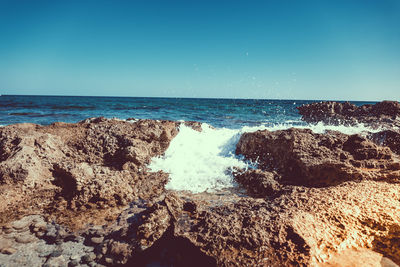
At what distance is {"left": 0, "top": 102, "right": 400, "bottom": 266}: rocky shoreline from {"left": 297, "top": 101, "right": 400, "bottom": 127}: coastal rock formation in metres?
10.5

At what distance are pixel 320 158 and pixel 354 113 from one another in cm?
1826

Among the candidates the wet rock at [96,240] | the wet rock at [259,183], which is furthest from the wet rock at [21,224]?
the wet rock at [259,183]

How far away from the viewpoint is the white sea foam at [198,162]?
13.0 feet

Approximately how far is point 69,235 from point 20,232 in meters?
0.62

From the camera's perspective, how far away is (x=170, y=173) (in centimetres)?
421

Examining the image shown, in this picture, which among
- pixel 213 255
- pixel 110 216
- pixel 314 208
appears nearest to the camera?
pixel 213 255

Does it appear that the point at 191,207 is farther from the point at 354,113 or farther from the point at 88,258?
the point at 354,113

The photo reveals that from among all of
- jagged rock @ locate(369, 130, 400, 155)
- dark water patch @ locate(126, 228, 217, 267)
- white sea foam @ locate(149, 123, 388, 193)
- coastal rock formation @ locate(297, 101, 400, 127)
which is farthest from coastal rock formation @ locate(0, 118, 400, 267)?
coastal rock formation @ locate(297, 101, 400, 127)

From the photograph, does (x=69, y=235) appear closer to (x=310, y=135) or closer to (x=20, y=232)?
(x=20, y=232)

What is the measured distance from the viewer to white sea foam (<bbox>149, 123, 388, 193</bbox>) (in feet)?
13.0

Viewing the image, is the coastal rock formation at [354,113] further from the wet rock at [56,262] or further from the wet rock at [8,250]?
the wet rock at [8,250]

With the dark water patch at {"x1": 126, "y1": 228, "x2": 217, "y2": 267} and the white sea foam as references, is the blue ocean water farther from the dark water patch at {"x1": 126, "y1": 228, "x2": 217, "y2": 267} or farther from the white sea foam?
the dark water patch at {"x1": 126, "y1": 228, "x2": 217, "y2": 267}

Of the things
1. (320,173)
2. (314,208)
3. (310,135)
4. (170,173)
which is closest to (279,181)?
(320,173)

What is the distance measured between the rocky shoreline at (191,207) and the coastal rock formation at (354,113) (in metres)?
10.5
